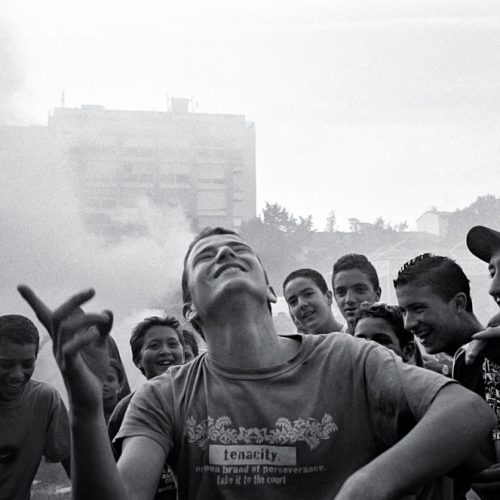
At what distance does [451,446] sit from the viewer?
1683 millimetres

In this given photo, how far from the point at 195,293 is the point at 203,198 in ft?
79.0

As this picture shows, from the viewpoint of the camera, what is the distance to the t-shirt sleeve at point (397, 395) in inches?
70.4

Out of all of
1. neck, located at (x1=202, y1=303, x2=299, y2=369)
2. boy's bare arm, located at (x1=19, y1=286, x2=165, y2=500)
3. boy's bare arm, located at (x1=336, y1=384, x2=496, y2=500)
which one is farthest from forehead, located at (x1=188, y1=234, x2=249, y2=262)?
boy's bare arm, located at (x1=336, y1=384, x2=496, y2=500)

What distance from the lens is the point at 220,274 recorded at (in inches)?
85.8

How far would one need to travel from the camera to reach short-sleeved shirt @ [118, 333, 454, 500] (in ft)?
5.93

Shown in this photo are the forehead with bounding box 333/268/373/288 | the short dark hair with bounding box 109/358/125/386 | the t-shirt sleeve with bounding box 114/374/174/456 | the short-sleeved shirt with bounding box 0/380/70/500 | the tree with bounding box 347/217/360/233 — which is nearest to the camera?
the t-shirt sleeve with bounding box 114/374/174/456

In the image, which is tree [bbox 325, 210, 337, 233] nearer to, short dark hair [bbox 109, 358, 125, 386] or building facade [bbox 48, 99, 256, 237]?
building facade [bbox 48, 99, 256, 237]

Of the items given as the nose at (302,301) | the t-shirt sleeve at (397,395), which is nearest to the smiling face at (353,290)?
the nose at (302,301)

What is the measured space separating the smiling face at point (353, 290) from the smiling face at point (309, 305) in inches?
9.8

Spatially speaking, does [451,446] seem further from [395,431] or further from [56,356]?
[56,356]

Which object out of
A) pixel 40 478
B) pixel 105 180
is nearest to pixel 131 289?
pixel 105 180

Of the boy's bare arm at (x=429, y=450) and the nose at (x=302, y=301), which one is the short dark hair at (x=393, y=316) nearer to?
the nose at (x=302, y=301)

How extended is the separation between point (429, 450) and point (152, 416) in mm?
747

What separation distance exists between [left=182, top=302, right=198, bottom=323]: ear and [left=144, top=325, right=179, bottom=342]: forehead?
2.09 metres
